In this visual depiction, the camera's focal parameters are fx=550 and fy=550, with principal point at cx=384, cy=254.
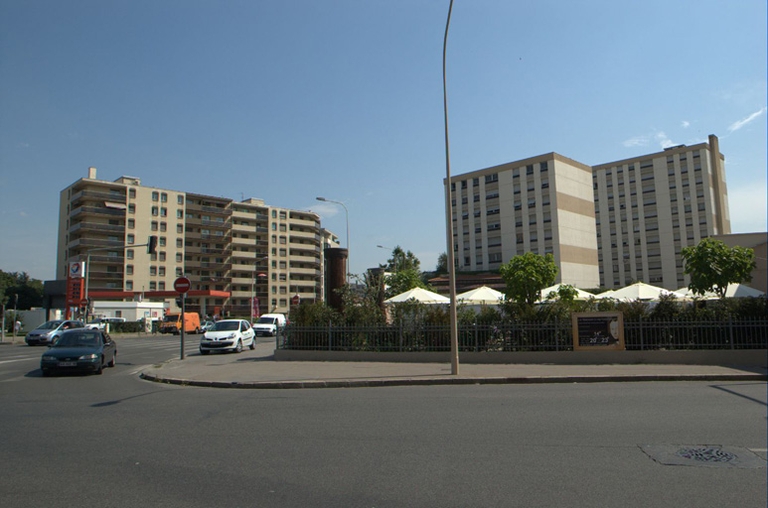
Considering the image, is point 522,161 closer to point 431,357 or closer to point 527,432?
point 431,357

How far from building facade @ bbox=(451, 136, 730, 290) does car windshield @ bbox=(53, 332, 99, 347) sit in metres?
65.0

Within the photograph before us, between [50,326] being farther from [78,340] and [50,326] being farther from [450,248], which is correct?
[450,248]

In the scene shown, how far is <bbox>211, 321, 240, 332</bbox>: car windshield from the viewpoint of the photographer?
26.5 meters

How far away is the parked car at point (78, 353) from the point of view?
15953 millimetres

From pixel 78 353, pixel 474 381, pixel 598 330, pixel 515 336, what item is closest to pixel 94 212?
pixel 78 353

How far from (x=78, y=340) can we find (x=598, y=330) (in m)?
16.3

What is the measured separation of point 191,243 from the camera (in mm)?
91812

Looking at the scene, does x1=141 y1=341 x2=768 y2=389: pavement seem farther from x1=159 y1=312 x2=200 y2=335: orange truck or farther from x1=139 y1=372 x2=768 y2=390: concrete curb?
x1=159 y1=312 x2=200 y2=335: orange truck

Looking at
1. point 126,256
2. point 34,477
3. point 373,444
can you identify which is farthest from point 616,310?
point 126,256

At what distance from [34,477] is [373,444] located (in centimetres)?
382

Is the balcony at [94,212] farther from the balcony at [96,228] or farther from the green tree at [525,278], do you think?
the green tree at [525,278]

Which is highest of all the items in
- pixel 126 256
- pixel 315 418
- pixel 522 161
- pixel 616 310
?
pixel 522 161

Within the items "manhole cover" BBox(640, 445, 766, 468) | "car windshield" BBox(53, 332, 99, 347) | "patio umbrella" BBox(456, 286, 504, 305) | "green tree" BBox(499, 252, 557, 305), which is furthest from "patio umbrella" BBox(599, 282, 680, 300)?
"car windshield" BBox(53, 332, 99, 347)

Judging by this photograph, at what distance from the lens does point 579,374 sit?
14016 mm
